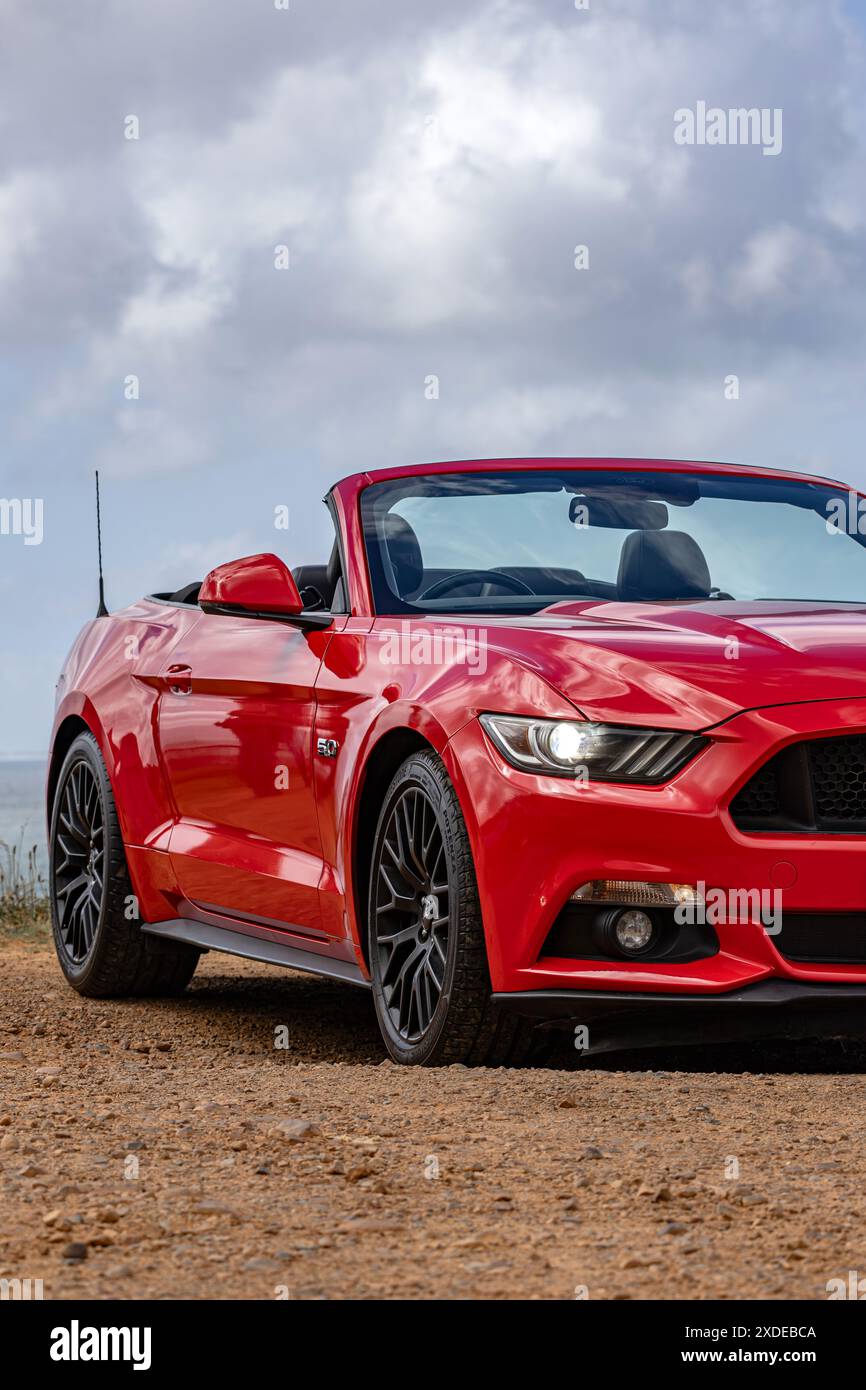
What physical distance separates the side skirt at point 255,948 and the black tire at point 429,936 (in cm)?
23

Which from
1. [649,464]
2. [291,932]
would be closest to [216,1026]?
[291,932]

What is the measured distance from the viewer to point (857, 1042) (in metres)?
5.92

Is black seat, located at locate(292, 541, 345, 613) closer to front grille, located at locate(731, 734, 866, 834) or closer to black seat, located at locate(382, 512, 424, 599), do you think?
black seat, located at locate(382, 512, 424, 599)

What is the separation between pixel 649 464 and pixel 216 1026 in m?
2.45

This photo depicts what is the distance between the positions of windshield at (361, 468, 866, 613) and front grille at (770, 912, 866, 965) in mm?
1470

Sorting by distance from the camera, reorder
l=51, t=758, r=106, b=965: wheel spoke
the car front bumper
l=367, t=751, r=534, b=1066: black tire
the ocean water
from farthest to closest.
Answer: the ocean water
l=51, t=758, r=106, b=965: wheel spoke
l=367, t=751, r=534, b=1066: black tire
the car front bumper

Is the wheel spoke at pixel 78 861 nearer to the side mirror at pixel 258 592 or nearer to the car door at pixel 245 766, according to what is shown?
the car door at pixel 245 766

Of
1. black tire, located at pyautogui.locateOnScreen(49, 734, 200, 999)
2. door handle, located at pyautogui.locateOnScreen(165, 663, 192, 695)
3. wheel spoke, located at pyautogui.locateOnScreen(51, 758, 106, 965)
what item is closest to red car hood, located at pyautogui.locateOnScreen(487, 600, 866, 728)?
door handle, located at pyautogui.locateOnScreen(165, 663, 192, 695)

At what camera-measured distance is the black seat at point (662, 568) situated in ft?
19.9

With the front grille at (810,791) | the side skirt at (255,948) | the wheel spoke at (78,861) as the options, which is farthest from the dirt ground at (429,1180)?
the wheel spoke at (78,861)

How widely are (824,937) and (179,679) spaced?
9.04 ft

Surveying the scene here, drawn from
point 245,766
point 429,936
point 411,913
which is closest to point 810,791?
point 429,936

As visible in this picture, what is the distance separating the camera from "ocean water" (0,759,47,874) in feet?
42.2
